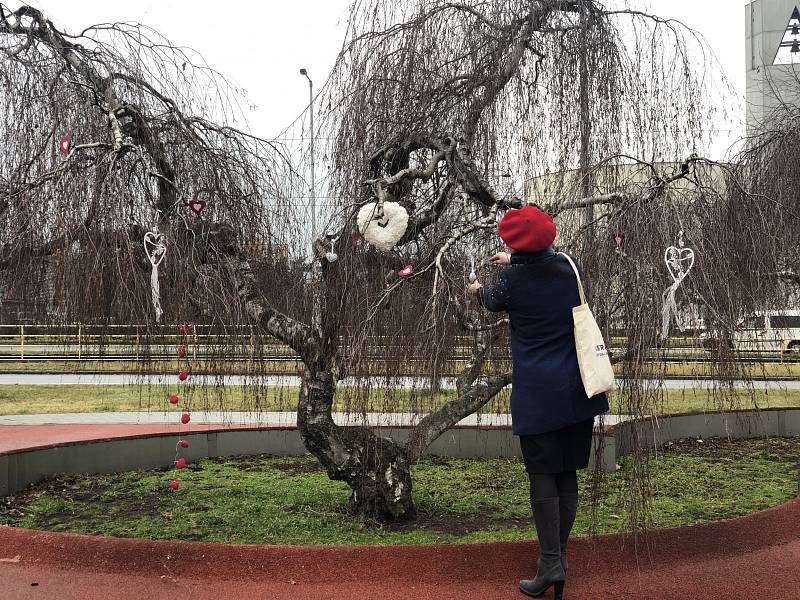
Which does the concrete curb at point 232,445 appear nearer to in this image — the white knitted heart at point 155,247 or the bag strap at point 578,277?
the white knitted heart at point 155,247

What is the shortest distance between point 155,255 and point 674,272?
8.63 feet

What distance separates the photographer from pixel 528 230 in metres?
2.88

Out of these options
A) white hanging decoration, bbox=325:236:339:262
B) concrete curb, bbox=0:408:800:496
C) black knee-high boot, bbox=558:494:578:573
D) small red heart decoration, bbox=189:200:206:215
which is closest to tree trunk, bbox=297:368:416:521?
white hanging decoration, bbox=325:236:339:262

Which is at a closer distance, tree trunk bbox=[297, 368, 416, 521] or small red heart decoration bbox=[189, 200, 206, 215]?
small red heart decoration bbox=[189, 200, 206, 215]

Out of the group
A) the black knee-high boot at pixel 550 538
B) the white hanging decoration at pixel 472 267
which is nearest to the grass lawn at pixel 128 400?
the white hanging decoration at pixel 472 267

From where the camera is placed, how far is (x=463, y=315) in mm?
3709

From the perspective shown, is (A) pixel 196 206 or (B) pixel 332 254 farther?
(A) pixel 196 206

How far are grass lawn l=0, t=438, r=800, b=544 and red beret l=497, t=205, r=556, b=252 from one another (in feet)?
4.40

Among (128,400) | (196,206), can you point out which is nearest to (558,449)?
(196,206)

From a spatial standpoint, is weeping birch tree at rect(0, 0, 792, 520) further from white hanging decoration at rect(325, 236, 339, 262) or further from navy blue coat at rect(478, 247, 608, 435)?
navy blue coat at rect(478, 247, 608, 435)

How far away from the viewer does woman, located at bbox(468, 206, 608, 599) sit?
2.88 meters

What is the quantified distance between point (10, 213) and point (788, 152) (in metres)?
5.93

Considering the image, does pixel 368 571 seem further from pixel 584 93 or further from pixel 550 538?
pixel 584 93

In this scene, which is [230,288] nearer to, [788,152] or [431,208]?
[431,208]
